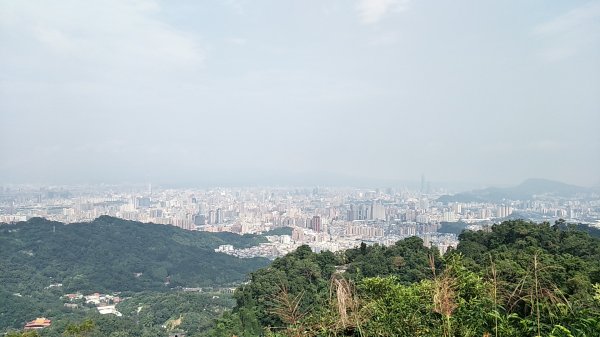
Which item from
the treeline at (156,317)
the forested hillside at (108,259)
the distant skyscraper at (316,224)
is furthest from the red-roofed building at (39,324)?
the distant skyscraper at (316,224)

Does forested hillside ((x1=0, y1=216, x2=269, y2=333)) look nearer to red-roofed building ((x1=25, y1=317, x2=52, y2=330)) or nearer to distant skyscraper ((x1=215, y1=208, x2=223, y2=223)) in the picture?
red-roofed building ((x1=25, y1=317, x2=52, y2=330))

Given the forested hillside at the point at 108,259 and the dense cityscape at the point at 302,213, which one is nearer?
the forested hillside at the point at 108,259

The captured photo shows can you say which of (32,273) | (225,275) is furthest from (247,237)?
(32,273)

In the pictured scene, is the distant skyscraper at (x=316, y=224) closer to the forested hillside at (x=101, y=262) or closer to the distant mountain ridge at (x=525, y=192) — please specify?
the forested hillside at (x=101, y=262)

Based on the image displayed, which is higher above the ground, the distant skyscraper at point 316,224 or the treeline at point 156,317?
the distant skyscraper at point 316,224

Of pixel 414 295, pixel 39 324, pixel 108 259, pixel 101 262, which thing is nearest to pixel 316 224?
pixel 108 259

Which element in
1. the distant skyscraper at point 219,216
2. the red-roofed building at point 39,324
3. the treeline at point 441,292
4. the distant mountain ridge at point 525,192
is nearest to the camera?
the treeline at point 441,292

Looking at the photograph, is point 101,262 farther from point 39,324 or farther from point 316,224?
point 316,224
